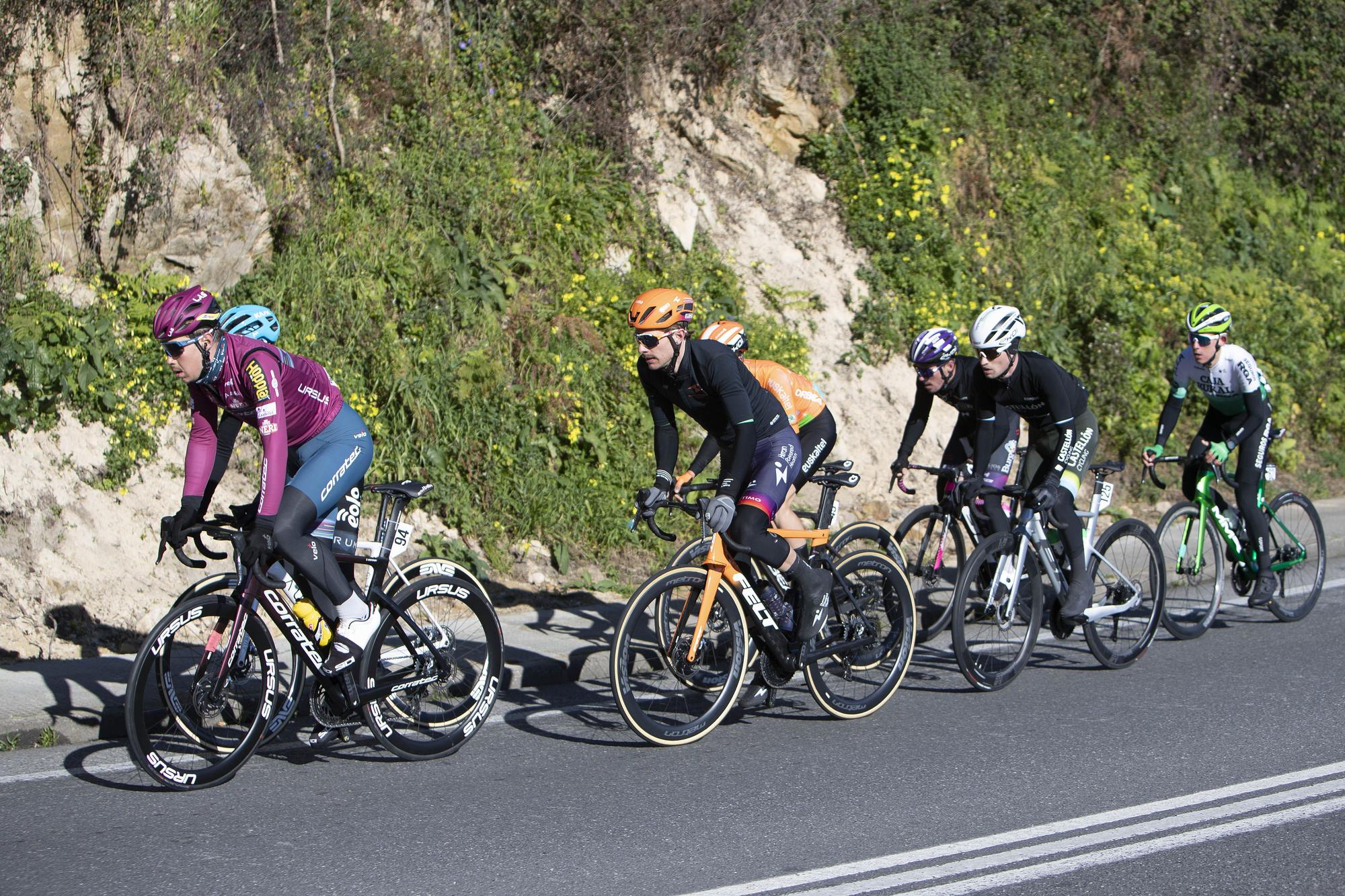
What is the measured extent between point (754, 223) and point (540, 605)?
20.1ft

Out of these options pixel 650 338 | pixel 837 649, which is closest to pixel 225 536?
pixel 650 338

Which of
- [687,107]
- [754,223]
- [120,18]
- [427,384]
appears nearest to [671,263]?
[754,223]

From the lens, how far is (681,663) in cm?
655

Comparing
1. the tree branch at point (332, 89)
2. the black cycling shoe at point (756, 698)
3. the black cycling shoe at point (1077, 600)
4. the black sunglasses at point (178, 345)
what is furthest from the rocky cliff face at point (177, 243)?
the black cycling shoe at point (1077, 600)

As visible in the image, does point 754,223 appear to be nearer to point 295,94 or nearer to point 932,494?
point 932,494

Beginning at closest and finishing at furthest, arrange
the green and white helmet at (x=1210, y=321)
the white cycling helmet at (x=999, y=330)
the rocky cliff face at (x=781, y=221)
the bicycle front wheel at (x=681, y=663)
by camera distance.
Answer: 1. the bicycle front wheel at (x=681, y=663)
2. the white cycling helmet at (x=999, y=330)
3. the green and white helmet at (x=1210, y=321)
4. the rocky cliff face at (x=781, y=221)

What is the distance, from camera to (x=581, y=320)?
38.7ft

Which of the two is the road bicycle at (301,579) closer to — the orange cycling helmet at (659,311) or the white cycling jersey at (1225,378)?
the orange cycling helmet at (659,311)

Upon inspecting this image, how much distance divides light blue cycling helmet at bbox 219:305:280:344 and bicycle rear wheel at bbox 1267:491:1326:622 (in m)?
6.92

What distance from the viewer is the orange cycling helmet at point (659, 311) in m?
6.48

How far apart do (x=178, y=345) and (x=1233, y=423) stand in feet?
23.0

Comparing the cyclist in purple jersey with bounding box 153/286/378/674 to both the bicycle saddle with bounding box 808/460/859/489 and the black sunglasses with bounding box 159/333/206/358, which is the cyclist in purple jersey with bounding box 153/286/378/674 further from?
the bicycle saddle with bounding box 808/460/859/489

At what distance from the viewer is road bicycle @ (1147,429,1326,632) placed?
29.0 ft

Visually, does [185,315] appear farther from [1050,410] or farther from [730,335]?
[1050,410]
